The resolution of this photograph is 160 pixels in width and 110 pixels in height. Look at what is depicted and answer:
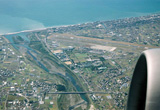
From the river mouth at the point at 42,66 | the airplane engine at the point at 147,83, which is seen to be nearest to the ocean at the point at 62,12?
the river mouth at the point at 42,66

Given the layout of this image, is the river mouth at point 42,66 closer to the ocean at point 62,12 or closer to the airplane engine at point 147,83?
the ocean at point 62,12

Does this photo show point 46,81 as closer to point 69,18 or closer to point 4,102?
point 4,102

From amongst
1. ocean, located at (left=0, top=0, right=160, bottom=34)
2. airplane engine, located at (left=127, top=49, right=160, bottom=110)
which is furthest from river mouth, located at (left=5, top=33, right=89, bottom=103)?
airplane engine, located at (left=127, top=49, right=160, bottom=110)

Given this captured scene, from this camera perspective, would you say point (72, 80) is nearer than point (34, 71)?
Yes

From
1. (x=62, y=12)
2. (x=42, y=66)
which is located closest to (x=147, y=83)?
(x=42, y=66)

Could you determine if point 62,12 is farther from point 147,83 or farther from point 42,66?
point 147,83

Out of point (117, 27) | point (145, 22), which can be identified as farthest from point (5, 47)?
point (145, 22)

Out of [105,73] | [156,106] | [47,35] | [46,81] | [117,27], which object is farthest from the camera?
[117,27]
